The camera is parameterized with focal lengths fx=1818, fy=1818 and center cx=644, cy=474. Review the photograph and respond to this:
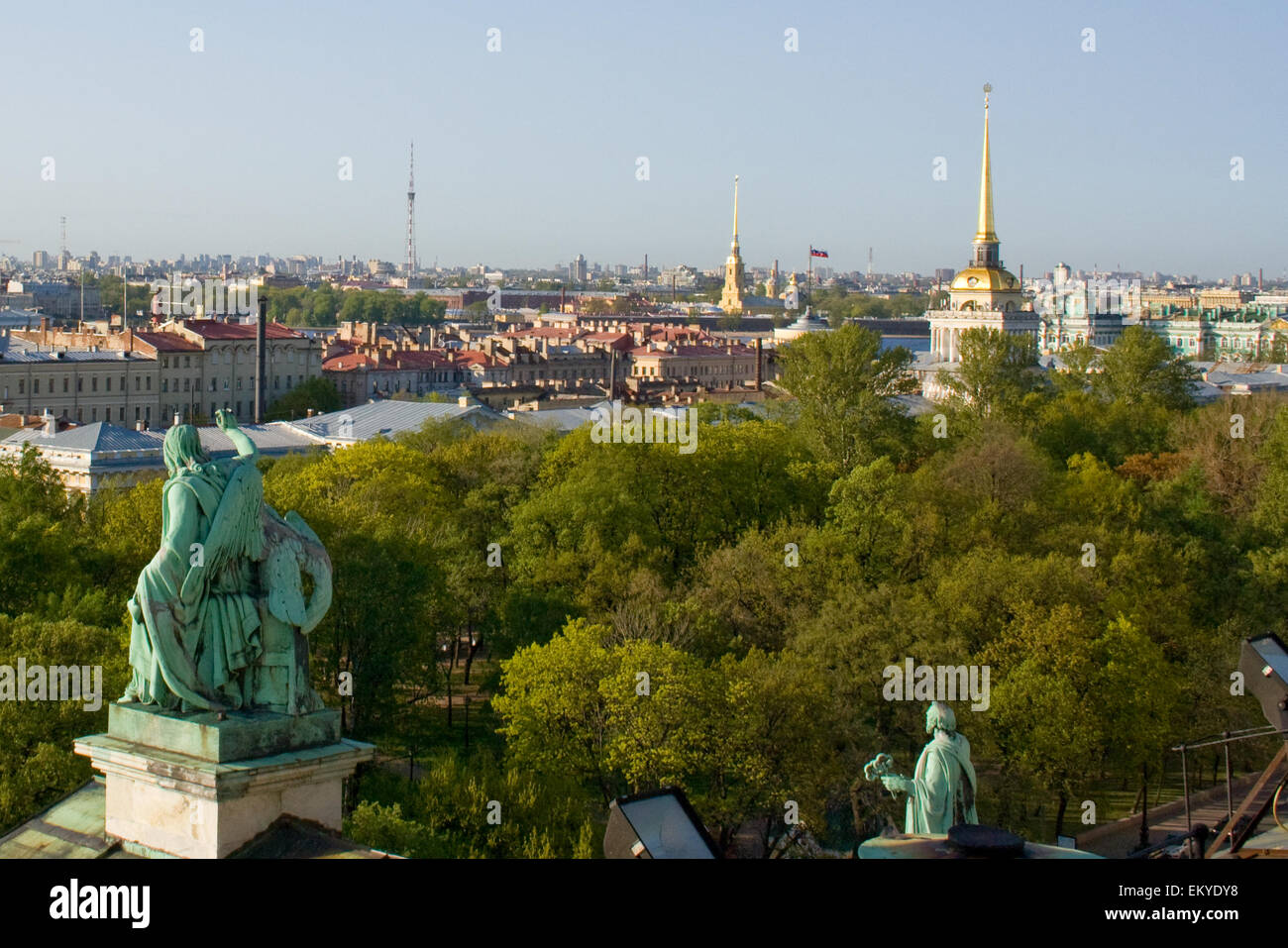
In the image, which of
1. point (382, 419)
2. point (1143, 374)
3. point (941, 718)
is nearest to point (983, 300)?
point (1143, 374)

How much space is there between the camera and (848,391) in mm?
41594

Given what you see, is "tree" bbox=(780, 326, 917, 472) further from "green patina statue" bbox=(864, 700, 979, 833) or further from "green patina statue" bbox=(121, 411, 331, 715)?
"green patina statue" bbox=(121, 411, 331, 715)

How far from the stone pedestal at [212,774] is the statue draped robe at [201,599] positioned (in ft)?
0.42

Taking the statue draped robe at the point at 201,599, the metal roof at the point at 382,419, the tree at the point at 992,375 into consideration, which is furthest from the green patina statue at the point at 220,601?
the tree at the point at 992,375

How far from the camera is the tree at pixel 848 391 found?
40250 mm

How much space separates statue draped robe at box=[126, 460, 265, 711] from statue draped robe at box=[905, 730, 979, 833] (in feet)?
12.0

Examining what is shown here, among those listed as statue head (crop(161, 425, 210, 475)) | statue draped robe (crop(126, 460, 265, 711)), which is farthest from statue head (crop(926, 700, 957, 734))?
statue head (crop(161, 425, 210, 475))

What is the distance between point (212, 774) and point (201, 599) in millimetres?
816

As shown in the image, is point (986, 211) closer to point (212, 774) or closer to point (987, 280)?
point (987, 280)

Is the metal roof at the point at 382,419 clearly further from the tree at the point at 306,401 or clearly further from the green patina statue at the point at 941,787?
the green patina statue at the point at 941,787

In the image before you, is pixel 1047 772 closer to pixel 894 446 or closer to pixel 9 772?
pixel 9 772

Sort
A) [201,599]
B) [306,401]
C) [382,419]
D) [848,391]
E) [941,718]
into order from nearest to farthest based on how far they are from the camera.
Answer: [201,599] < [941,718] < [848,391] < [382,419] < [306,401]

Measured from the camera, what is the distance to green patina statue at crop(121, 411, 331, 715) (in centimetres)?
734

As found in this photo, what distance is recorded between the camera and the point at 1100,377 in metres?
53.9
